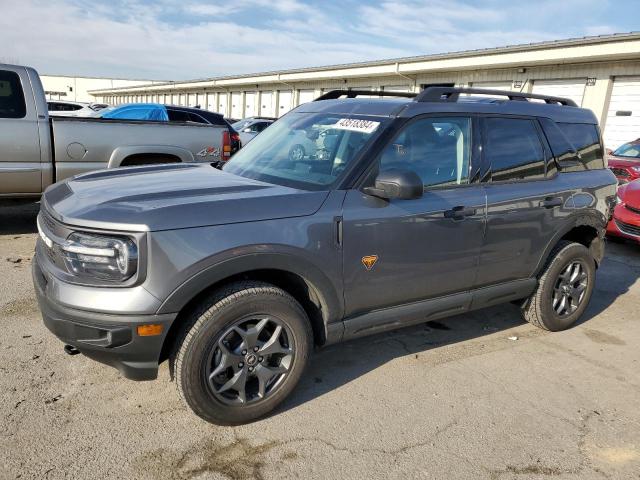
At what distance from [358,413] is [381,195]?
1.32m

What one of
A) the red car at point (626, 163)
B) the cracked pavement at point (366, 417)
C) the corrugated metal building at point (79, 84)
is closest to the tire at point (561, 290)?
the cracked pavement at point (366, 417)

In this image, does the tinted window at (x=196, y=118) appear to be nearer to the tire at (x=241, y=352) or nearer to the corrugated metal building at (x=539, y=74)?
the corrugated metal building at (x=539, y=74)

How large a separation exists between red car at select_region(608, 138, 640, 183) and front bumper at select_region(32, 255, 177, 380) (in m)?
9.29

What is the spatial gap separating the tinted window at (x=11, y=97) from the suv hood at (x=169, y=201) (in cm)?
353

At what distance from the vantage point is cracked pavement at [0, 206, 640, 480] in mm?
2586

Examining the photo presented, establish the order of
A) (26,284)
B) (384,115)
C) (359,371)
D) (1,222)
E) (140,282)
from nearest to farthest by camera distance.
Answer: (140,282)
(384,115)
(359,371)
(26,284)
(1,222)

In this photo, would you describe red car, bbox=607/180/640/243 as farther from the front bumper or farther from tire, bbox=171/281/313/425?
the front bumper

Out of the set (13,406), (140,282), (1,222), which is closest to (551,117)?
(140,282)

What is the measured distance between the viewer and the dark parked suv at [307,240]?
2510 millimetres

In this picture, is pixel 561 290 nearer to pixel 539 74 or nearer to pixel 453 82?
pixel 539 74

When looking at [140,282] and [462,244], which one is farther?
[462,244]

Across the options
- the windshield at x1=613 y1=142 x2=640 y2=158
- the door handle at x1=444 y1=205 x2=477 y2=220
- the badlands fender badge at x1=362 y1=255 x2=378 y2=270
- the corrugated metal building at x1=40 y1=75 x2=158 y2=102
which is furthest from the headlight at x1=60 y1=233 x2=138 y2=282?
the corrugated metal building at x1=40 y1=75 x2=158 y2=102

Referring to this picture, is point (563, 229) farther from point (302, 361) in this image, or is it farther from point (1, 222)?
point (1, 222)

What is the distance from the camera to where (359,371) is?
3576 mm
